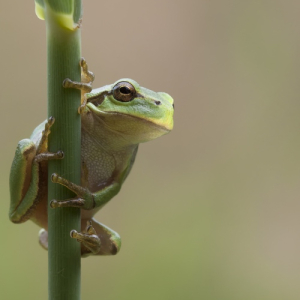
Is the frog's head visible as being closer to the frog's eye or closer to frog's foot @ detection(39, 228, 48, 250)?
the frog's eye

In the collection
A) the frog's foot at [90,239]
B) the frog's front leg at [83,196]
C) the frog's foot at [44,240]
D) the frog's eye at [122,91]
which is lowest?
the frog's foot at [44,240]

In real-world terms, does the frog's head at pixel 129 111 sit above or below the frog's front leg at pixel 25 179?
above

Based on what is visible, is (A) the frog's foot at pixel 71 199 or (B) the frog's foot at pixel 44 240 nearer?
(A) the frog's foot at pixel 71 199

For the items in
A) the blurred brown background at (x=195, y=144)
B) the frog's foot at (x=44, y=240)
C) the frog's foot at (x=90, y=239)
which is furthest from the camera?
the blurred brown background at (x=195, y=144)

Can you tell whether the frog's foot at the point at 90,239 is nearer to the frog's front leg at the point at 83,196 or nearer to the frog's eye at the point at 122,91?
the frog's front leg at the point at 83,196

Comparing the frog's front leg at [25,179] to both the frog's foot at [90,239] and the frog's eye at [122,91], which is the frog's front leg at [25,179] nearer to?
the frog's foot at [90,239]

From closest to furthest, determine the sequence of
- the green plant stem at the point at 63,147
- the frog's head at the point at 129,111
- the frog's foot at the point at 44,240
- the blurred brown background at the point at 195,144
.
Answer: the green plant stem at the point at 63,147, the frog's head at the point at 129,111, the frog's foot at the point at 44,240, the blurred brown background at the point at 195,144

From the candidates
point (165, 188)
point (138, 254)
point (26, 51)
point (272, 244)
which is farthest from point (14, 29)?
point (272, 244)

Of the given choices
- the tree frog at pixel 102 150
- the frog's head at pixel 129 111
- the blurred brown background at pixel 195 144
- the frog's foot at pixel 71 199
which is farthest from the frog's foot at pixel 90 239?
the blurred brown background at pixel 195 144

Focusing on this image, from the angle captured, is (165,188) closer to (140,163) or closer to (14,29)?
(140,163)

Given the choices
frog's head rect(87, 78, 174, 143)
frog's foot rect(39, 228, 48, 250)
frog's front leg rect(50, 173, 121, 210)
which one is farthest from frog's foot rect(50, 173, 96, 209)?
frog's foot rect(39, 228, 48, 250)
